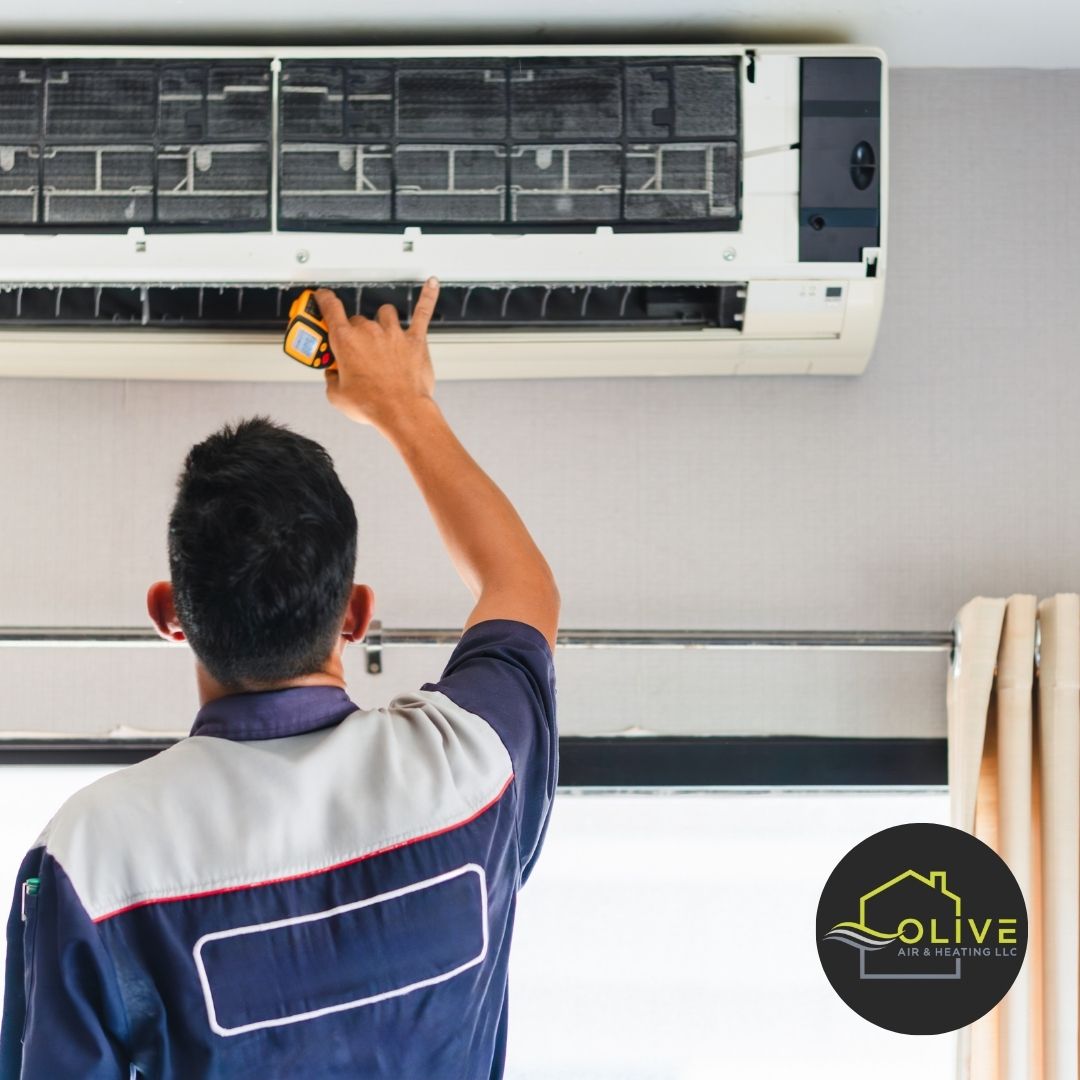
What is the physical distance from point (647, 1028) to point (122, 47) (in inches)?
63.4

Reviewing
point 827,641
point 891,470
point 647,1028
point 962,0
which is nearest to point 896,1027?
point 647,1028

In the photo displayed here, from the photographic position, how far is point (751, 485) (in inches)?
77.9

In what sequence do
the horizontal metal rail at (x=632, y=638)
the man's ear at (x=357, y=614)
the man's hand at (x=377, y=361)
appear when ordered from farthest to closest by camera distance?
1. the horizontal metal rail at (x=632, y=638)
2. the man's hand at (x=377, y=361)
3. the man's ear at (x=357, y=614)

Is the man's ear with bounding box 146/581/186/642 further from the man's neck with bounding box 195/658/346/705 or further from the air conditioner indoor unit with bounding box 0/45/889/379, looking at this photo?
the air conditioner indoor unit with bounding box 0/45/889/379

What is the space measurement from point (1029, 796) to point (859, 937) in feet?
1.22

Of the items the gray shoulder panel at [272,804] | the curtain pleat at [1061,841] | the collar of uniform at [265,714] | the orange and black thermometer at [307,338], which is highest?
the orange and black thermometer at [307,338]

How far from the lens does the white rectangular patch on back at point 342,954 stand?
3.19ft

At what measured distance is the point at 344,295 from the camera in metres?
1.81

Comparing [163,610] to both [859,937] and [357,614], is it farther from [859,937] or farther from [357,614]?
[859,937]

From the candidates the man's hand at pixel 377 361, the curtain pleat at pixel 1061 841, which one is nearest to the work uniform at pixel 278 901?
the man's hand at pixel 377 361

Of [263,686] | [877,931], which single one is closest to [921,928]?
[877,931]

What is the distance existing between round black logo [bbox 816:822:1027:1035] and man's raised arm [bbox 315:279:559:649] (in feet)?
3.00

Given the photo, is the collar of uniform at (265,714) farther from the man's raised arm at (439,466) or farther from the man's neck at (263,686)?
the man's raised arm at (439,466)

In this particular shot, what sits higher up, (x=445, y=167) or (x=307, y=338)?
(x=445, y=167)
